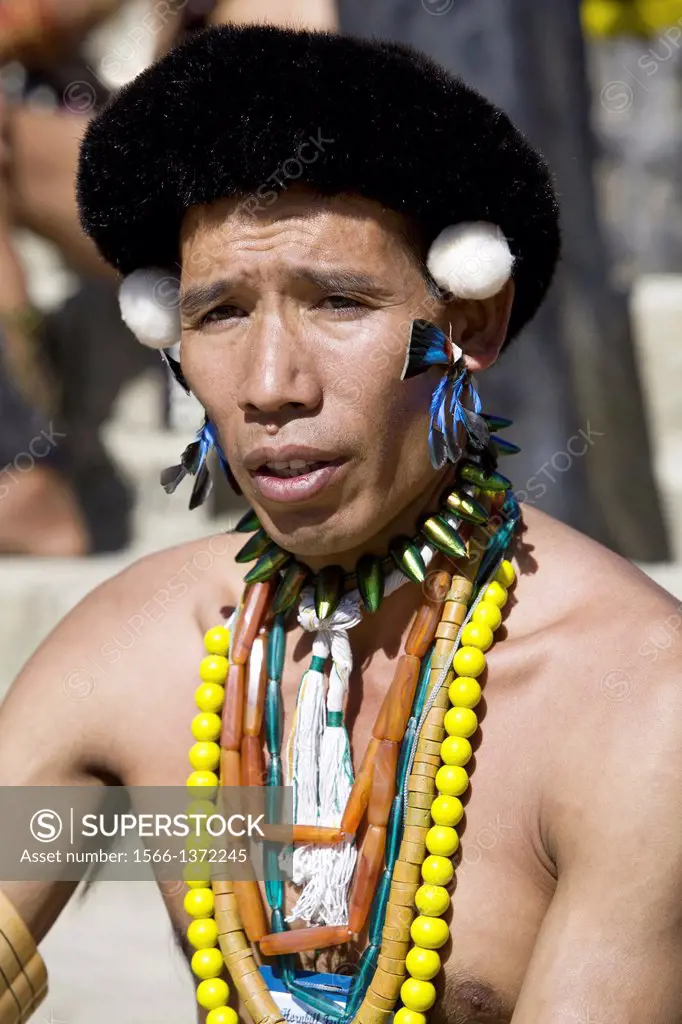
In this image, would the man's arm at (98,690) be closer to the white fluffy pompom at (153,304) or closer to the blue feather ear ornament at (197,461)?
the blue feather ear ornament at (197,461)

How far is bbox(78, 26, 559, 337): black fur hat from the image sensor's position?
182cm

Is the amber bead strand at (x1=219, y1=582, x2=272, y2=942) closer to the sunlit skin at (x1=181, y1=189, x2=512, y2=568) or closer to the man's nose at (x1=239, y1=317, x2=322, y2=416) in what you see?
the sunlit skin at (x1=181, y1=189, x2=512, y2=568)

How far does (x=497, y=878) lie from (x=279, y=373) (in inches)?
31.3

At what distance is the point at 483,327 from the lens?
206 cm

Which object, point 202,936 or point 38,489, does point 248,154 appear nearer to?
point 202,936

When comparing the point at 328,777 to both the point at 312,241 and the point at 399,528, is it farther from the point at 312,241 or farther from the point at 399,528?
the point at 312,241

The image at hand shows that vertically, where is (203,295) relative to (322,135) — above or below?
below

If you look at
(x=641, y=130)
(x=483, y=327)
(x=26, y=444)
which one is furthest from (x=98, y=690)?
(x=641, y=130)

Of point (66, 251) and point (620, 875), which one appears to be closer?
point (620, 875)

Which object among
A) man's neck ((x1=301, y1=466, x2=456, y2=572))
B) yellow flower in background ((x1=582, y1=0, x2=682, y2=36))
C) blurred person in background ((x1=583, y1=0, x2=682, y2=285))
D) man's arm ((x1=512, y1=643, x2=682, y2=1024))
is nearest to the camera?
man's arm ((x1=512, y1=643, x2=682, y2=1024))

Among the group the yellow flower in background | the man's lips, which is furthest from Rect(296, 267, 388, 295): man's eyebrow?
the yellow flower in background

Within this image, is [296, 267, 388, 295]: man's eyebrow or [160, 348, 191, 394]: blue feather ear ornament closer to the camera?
[296, 267, 388, 295]: man's eyebrow

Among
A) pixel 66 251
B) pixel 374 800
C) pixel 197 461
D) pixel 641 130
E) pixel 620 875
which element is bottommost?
pixel 620 875

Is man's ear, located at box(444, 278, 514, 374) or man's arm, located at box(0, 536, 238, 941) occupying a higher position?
man's ear, located at box(444, 278, 514, 374)
